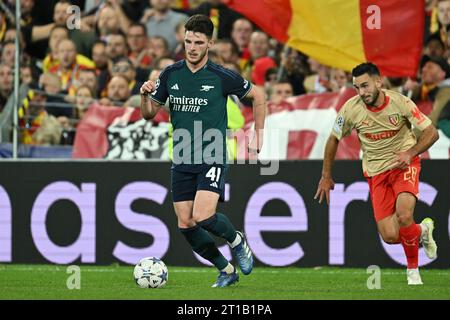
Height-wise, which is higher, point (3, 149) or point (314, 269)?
point (3, 149)

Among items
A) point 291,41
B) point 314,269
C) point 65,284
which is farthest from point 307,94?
point 65,284

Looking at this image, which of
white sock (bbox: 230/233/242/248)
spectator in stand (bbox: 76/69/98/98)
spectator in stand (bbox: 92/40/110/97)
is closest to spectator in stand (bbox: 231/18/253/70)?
spectator in stand (bbox: 92/40/110/97)

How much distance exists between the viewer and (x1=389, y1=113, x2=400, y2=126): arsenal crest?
10.9 metres

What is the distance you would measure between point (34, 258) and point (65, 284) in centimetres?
325

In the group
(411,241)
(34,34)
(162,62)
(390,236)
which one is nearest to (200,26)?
(390,236)

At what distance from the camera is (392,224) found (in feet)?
36.0

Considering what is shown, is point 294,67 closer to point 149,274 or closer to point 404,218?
point 404,218

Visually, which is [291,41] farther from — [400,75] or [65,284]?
[65,284]

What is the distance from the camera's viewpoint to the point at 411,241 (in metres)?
10.9

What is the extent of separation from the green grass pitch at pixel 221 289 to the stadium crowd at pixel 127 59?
213 centimetres

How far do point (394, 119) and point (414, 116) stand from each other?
0.24m

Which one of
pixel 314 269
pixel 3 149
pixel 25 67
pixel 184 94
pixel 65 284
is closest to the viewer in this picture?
pixel 184 94

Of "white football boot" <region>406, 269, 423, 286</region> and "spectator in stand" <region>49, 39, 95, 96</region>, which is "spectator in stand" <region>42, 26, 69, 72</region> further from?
"white football boot" <region>406, 269, 423, 286</region>

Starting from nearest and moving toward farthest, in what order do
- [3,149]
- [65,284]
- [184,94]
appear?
[184,94] < [65,284] < [3,149]
